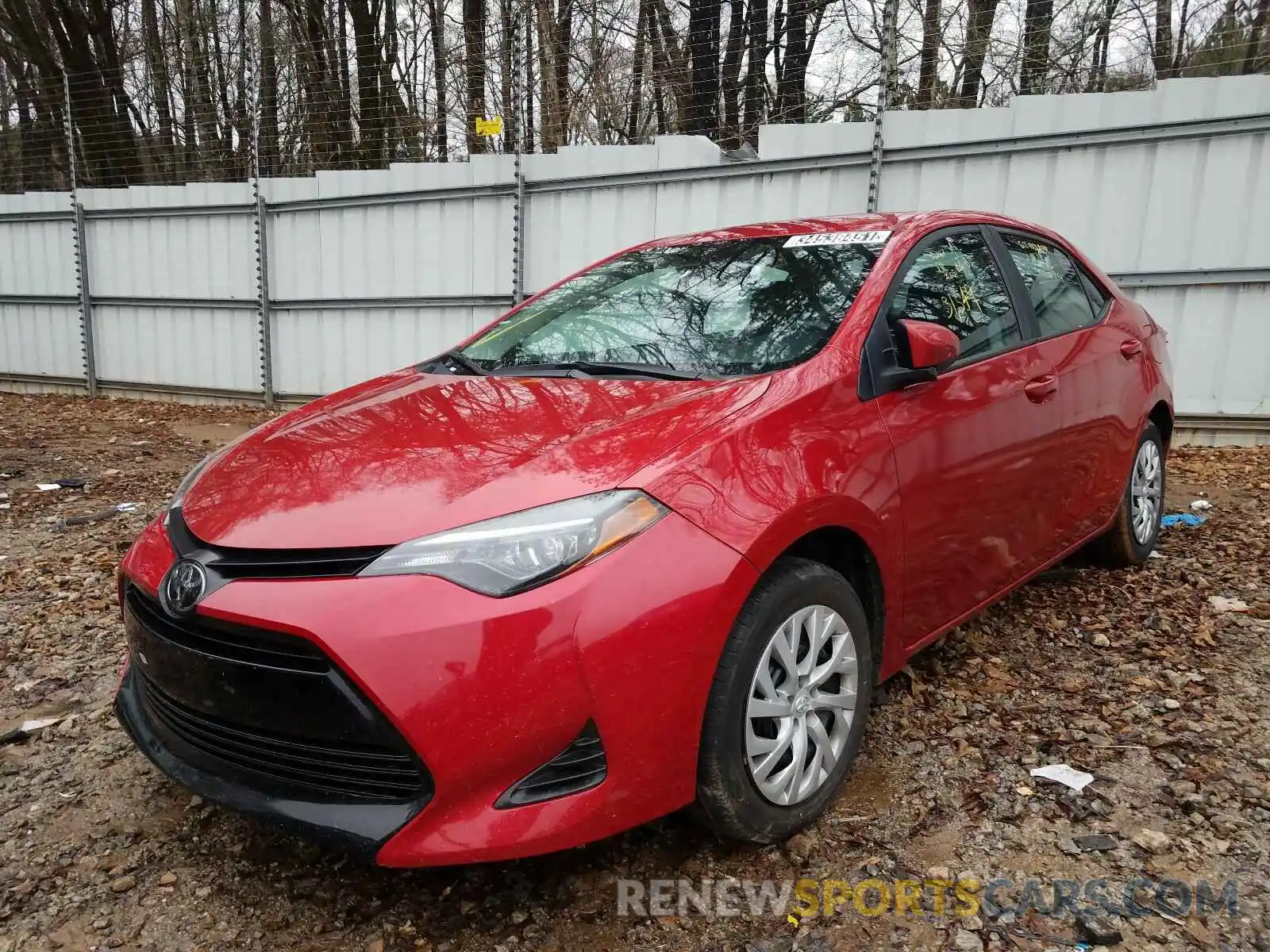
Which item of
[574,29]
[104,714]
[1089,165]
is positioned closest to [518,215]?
[574,29]

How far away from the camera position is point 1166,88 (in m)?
5.93

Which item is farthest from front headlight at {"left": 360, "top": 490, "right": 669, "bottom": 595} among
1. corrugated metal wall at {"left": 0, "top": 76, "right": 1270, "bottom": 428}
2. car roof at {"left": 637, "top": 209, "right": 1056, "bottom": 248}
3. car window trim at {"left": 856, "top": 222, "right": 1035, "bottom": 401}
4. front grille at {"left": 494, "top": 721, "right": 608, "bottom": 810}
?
corrugated metal wall at {"left": 0, "top": 76, "right": 1270, "bottom": 428}

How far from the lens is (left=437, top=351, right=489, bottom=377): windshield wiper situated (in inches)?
110

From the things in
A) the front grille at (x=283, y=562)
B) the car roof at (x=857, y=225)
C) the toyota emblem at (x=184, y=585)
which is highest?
the car roof at (x=857, y=225)

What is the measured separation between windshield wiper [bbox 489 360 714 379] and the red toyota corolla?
0.01 meters

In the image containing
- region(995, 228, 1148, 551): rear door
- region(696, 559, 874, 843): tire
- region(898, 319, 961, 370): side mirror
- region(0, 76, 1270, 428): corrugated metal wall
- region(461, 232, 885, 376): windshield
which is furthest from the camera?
region(0, 76, 1270, 428): corrugated metal wall

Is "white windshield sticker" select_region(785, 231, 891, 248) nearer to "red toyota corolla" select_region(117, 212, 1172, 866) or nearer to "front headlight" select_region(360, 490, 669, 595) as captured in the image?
"red toyota corolla" select_region(117, 212, 1172, 866)

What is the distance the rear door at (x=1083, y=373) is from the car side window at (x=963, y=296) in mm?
147

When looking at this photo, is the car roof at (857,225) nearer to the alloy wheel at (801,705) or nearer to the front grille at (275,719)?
the alloy wheel at (801,705)

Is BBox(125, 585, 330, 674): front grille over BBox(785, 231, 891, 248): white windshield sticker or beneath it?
beneath

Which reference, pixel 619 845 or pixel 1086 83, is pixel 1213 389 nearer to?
pixel 1086 83

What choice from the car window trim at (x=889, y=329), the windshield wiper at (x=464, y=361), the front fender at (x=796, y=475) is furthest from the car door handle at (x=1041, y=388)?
the windshield wiper at (x=464, y=361)

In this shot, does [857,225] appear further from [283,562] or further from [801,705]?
[283,562]

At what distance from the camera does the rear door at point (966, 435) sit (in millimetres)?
2340
